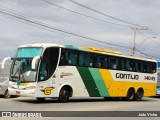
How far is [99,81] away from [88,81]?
1.16m

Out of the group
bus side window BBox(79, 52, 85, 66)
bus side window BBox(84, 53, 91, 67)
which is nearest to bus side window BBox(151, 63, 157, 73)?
bus side window BBox(84, 53, 91, 67)

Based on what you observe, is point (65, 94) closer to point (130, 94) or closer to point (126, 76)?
point (126, 76)

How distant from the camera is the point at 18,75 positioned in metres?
21.6

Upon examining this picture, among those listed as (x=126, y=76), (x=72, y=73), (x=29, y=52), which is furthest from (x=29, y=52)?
(x=126, y=76)

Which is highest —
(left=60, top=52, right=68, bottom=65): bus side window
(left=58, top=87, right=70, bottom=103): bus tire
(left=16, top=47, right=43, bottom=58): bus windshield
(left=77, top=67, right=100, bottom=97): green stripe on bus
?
(left=16, top=47, right=43, bottom=58): bus windshield

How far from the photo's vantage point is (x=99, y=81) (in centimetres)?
2564

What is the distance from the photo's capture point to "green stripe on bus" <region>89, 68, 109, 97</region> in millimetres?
24913

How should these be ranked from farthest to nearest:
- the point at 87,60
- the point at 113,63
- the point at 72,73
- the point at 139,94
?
1. the point at 139,94
2. the point at 113,63
3. the point at 87,60
4. the point at 72,73

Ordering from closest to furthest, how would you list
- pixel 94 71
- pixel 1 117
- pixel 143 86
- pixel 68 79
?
1. pixel 1 117
2. pixel 68 79
3. pixel 94 71
4. pixel 143 86

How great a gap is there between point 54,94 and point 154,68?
11.7m

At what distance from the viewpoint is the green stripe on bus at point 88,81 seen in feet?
78.7

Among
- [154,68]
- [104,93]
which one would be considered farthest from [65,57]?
[154,68]

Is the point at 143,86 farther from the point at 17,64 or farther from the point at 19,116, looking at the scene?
the point at 19,116

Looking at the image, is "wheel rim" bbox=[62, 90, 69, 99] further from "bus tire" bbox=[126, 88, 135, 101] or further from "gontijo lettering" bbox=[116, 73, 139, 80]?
"bus tire" bbox=[126, 88, 135, 101]
